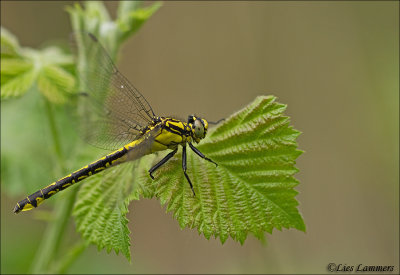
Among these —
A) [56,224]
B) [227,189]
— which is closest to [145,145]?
[227,189]

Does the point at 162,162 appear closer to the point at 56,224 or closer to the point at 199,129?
the point at 199,129

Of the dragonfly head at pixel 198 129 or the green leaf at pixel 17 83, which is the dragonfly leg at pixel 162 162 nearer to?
the dragonfly head at pixel 198 129

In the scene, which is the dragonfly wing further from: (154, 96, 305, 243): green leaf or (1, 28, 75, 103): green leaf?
(1, 28, 75, 103): green leaf

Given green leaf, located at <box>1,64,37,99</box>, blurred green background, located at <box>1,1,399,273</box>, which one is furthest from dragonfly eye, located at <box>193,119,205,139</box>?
blurred green background, located at <box>1,1,399,273</box>

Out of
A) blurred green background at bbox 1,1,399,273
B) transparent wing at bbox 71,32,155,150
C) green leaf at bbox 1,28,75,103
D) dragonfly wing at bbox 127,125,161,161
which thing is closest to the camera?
dragonfly wing at bbox 127,125,161,161

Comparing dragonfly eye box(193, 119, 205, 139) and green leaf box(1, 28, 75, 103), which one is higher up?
green leaf box(1, 28, 75, 103)

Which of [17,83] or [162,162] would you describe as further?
[17,83]

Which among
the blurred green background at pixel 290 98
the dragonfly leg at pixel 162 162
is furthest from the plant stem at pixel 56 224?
the blurred green background at pixel 290 98
